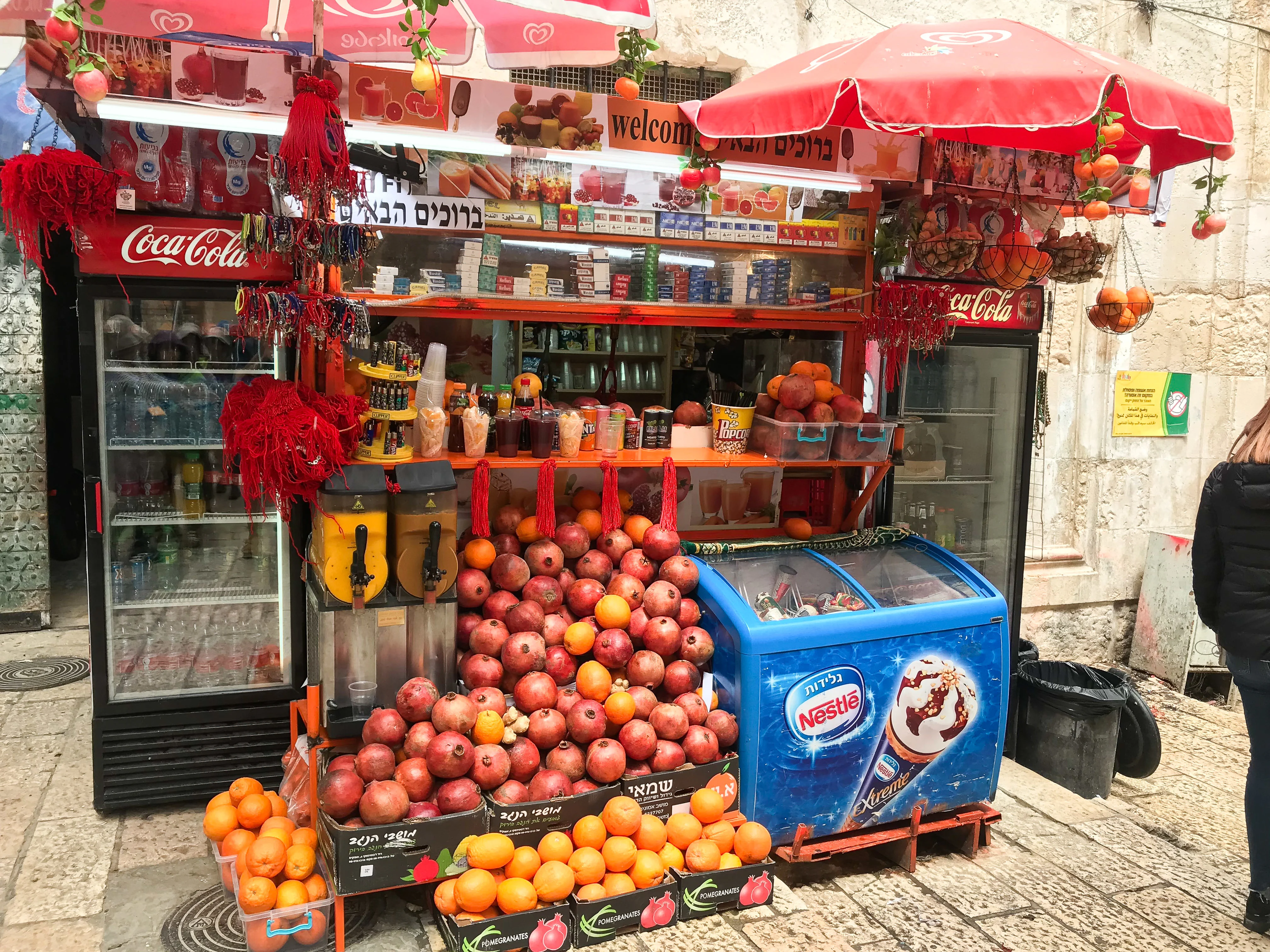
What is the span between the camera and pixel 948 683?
14.9 feet

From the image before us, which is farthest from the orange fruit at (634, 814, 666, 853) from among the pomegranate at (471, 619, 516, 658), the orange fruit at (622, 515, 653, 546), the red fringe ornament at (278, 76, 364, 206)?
the red fringe ornament at (278, 76, 364, 206)

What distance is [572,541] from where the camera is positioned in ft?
15.5

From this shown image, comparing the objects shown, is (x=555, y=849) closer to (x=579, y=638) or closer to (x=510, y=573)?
(x=579, y=638)

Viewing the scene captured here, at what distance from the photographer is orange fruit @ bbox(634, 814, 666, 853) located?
153 inches

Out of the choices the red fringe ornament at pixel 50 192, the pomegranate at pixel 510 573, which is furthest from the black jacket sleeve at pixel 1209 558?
the red fringe ornament at pixel 50 192

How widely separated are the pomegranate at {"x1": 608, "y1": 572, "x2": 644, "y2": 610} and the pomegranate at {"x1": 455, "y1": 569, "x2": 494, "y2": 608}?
1.95 ft

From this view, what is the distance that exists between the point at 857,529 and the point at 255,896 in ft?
11.9

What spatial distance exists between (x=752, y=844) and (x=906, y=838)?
913 millimetres

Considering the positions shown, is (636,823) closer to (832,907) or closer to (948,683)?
(832,907)

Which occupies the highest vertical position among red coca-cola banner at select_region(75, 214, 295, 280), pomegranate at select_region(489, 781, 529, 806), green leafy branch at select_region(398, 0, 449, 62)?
green leafy branch at select_region(398, 0, 449, 62)

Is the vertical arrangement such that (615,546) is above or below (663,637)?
above

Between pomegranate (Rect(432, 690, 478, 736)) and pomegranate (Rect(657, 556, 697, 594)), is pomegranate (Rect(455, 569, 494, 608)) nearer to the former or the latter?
pomegranate (Rect(432, 690, 478, 736))

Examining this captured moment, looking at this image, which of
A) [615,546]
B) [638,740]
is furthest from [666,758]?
[615,546]

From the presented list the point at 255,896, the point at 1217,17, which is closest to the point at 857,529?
the point at 255,896
